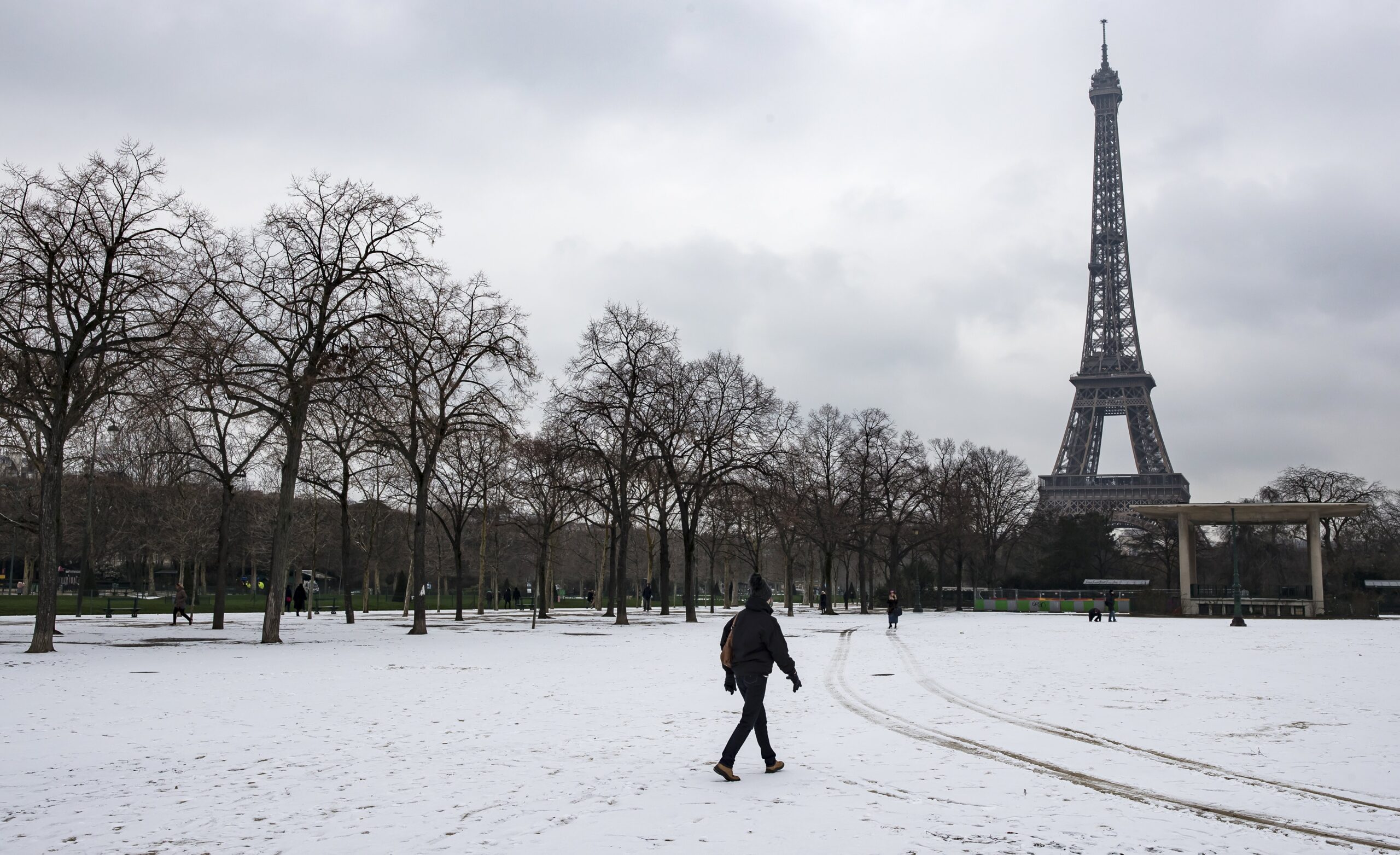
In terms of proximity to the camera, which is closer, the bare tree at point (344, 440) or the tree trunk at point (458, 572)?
the bare tree at point (344, 440)

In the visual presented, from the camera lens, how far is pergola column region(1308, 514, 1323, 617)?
52.7 m

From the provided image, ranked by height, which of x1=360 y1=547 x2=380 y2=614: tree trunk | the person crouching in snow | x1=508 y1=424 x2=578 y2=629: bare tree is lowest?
x1=360 y1=547 x2=380 y2=614: tree trunk

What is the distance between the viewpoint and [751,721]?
29.9 ft

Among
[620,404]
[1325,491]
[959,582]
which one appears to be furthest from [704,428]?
[1325,491]

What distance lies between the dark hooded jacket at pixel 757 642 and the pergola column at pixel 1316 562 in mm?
52793

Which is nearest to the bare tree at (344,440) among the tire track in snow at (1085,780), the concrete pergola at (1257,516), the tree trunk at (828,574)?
the tire track in snow at (1085,780)

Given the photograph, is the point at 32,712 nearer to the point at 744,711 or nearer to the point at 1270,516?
the point at 744,711

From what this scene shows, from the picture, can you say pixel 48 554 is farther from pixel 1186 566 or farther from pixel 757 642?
pixel 1186 566

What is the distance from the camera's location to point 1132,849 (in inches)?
264

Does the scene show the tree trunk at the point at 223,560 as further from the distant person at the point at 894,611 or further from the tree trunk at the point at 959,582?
the tree trunk at the point at 959,582

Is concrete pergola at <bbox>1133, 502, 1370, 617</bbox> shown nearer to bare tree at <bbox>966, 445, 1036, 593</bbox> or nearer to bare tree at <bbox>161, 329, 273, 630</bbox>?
bare tree at <bbox>966, 445, 1036, 593</bbox>

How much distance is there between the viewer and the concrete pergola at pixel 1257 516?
170ft

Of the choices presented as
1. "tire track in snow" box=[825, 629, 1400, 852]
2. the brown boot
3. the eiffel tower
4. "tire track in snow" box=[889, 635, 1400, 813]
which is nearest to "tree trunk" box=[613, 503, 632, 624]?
"tire track in snow" box=[889, 635, 1400, 813]

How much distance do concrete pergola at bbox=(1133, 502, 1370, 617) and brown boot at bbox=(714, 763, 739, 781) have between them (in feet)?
155
